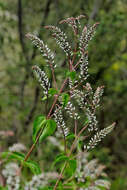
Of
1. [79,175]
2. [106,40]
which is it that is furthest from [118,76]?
[79,175]

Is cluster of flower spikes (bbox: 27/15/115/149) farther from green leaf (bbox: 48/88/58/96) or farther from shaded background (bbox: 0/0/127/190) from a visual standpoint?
shaded background (bbox: 0/0/127/190)

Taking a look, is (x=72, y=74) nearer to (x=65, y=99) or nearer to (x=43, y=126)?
(x=65, y=99)

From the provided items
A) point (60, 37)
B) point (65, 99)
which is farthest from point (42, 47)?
point (65, 99)

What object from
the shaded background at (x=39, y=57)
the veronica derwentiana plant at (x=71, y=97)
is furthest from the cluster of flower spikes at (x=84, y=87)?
the shaded background at (x=39, y=57)

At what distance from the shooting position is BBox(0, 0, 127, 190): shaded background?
4055 mm

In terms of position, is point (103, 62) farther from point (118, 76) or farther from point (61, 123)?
point (61, 123)

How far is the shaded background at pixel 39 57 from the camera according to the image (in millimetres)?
4055

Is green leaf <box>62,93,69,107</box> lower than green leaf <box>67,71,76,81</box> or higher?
lower

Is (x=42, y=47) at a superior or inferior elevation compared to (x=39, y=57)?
inferior

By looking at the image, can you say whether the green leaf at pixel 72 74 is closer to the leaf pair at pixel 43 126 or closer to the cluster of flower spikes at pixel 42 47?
the cluster of flower spikes at pixel 42 47

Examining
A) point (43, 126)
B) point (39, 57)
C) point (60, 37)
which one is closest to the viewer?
point (60, 37)

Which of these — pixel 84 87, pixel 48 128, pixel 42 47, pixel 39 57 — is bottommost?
pixel 48 128

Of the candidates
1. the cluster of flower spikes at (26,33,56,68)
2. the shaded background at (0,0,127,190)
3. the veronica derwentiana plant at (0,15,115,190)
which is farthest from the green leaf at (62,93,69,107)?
the shaded background at (0,0,127,190)

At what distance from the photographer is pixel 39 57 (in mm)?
4199
